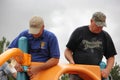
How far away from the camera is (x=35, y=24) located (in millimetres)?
5441

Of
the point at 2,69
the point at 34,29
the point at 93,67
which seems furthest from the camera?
the point at 2,69

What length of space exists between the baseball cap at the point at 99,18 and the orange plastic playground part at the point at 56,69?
1.88ft

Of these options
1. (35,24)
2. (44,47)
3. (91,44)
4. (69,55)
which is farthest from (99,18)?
(35,24)

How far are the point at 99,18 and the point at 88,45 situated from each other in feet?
1.28

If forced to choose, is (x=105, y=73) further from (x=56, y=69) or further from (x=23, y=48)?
(x=23, y=48)

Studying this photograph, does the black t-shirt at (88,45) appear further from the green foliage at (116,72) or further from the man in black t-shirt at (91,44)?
the green foliage at (116,72)

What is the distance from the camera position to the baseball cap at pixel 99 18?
616 centimetres

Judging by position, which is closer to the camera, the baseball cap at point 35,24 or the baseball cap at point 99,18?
the baseball cap at point 35,24

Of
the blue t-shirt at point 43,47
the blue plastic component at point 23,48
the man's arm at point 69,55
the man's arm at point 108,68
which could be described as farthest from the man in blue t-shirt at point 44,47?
the man's arm at point 108,68

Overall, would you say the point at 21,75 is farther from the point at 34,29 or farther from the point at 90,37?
the point at 90,37

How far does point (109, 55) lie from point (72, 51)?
0.52 meters

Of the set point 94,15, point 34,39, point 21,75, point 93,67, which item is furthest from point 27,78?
point 94,15

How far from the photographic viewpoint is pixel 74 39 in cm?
636

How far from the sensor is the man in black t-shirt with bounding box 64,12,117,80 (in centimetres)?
622
